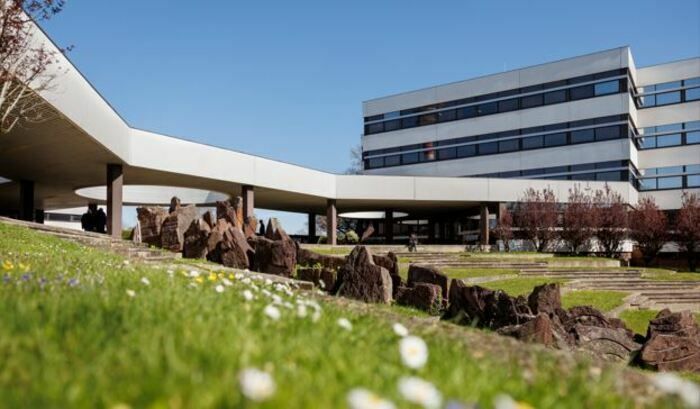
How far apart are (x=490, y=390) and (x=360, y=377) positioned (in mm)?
693

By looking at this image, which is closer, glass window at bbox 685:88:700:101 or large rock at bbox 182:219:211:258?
large rock at bbox 182:219:211:258

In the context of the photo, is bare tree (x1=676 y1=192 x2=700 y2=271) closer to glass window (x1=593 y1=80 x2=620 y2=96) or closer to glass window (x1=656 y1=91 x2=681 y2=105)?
glass window (x1=593 y1=80 x2=620 y2=96)

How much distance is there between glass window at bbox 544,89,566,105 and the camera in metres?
58.3

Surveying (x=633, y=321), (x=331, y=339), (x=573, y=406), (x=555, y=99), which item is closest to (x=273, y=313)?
(x=331, y=339)

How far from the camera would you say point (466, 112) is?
6419 centimetres

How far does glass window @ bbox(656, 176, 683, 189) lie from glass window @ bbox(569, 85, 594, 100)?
10158 mm

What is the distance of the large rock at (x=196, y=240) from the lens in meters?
20.6

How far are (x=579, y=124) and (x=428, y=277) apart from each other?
4627cm

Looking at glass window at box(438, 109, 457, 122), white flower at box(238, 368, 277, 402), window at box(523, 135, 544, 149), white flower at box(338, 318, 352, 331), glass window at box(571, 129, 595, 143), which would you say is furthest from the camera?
glass window at box(438, 109, 457, 122)

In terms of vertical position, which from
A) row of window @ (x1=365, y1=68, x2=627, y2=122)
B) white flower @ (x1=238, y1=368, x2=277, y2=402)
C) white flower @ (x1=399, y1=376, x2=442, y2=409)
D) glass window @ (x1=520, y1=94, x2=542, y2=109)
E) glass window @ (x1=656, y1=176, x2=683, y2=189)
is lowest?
white flower @ (x1=399, y1=376, x2=442, y2=409)

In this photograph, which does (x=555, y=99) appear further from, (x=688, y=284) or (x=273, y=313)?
(x=273, y=313)

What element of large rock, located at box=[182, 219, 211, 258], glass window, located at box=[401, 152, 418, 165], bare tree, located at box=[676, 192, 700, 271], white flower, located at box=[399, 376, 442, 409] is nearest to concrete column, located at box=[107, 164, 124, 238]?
large rock, located at box=[182, 219, 211, 258]

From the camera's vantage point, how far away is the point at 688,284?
26578mm

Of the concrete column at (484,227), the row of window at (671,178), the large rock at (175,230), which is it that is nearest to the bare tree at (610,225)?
the concrete column at (484,227)
